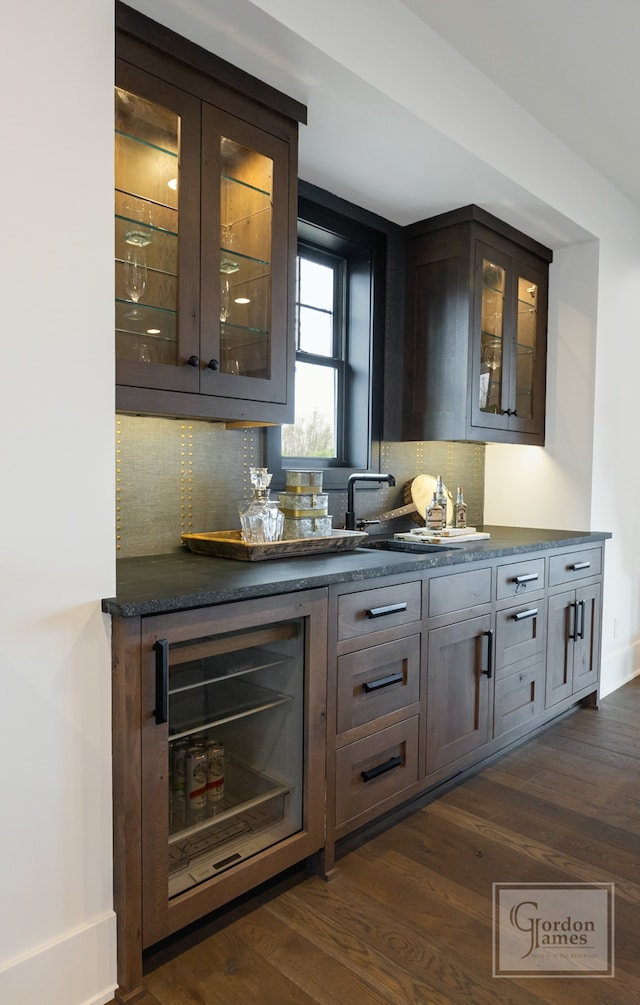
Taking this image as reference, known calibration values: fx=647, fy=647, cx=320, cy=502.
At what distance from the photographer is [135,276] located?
5.89 feet

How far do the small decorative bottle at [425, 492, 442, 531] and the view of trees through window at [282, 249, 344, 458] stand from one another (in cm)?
54

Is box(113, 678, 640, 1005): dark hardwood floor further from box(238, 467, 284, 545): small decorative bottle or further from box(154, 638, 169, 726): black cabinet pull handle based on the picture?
box(238, 467, 284, 545): small decorative bottle

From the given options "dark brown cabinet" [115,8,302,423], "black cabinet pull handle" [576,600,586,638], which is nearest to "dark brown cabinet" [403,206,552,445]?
"black cabinet pull handle" [576,600,586,638]

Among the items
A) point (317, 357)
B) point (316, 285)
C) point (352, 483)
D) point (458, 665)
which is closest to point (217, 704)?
point (458, 665)

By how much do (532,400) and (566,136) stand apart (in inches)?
49.7

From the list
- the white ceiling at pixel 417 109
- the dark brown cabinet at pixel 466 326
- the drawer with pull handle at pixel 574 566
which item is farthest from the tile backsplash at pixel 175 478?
the drawer with pull handle at pixel 574 566

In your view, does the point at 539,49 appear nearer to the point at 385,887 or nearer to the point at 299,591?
the point at 299,591

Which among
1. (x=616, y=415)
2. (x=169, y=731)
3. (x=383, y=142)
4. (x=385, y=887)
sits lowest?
(x=385, y=887)

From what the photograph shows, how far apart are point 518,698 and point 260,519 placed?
1.48 m

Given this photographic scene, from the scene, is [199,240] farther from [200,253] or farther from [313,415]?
[313,415]

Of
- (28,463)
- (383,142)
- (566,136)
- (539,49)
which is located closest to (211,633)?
(28,463)

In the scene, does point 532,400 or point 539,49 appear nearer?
point 539,49

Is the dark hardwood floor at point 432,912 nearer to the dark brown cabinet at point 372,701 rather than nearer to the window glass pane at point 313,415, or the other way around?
the dark brown cabinet at point 372,701

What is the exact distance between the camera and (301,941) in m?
1.66
